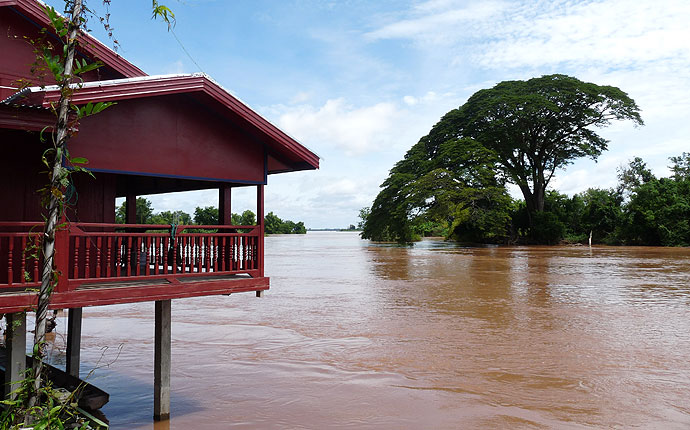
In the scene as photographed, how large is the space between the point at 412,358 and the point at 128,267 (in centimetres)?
676

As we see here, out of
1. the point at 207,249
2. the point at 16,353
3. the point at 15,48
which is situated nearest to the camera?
the point at 16,353

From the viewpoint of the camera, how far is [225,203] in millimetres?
8422

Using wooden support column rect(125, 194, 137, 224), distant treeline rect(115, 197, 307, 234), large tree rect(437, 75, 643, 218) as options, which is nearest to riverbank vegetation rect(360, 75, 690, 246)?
large tree rect(437, 75, 643, 218)

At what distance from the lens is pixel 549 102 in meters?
42.8

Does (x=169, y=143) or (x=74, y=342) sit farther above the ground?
(x=169, y=143)

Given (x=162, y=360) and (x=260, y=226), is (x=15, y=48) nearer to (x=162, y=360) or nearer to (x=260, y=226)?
(x=260, y=226)

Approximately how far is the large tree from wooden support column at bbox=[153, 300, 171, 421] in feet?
131

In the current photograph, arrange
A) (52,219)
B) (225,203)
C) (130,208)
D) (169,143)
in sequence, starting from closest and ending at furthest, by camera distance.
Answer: (52,219), (169,143), (225,203), (130,208)

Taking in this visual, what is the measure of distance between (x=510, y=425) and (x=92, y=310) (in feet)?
47.9

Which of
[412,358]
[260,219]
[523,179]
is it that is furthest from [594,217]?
[260,219]

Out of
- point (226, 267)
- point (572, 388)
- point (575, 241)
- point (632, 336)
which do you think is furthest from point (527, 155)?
point (226, 267)

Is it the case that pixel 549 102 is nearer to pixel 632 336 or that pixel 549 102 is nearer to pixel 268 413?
pixel 632 336

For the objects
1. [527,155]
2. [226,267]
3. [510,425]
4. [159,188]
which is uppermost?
[527,155]

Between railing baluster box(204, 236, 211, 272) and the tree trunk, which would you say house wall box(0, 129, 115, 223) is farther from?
the tree trunk
